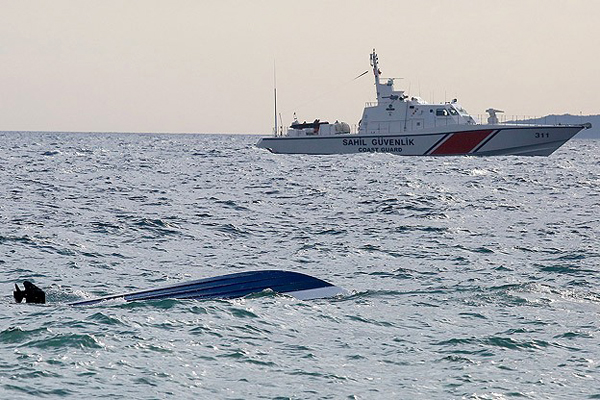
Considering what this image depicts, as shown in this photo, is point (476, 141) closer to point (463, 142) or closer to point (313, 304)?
point (463, 142)

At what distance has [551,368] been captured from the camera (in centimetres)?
985

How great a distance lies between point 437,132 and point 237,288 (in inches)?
2050

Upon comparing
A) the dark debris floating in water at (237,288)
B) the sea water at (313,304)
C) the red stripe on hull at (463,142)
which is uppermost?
the red stripe on hull at (463,142)

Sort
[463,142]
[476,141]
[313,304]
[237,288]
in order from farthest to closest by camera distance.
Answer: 1. [463,142]
2. [476,141]
3. [237,288]
4. [313,304]

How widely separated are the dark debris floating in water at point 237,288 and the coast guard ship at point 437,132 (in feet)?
168

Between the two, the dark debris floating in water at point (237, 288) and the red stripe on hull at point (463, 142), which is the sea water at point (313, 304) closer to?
the dark debris floating in water at point (237, 288)

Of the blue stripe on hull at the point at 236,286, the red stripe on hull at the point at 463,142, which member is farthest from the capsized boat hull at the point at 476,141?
the blue stripe on hull at the point at 236,286

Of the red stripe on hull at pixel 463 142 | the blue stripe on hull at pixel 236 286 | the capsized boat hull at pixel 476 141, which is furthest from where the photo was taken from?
the capsized boat hull at pixel 476 141

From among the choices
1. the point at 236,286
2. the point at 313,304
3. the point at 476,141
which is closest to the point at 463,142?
the point at 476,141

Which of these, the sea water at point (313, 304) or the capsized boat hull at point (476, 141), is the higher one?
the capsized boat hull at point (476, 141)

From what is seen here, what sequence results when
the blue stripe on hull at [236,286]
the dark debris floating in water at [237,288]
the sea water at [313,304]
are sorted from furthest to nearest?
the blue stripe on hull at [236,286], the dark debris floating in water at [237,288], the sea water at [313,304]

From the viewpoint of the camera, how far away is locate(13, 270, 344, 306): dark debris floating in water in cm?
1342

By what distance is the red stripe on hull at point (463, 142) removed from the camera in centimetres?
6331

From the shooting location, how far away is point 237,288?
45.5 ft
